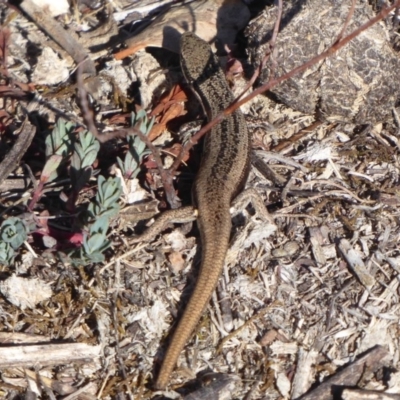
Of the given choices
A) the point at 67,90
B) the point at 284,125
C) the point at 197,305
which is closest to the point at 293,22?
the point at 284,125

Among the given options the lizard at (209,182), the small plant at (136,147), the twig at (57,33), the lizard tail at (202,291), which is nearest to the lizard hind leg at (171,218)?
the lizard at (209,182)

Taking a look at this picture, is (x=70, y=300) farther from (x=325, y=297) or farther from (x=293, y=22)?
(x=293, y=22)

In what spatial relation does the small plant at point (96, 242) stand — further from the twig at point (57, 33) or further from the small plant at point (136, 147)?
the twig at point (57, 33)

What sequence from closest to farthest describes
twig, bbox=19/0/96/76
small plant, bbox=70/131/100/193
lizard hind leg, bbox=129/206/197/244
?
small plant, bbox=70/131/100/193
lizard hind leg, bbox=129/206/197/244
twig, bbox=19/0/96/76

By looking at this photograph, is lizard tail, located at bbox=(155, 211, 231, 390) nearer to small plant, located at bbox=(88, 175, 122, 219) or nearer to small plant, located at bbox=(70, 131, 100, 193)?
small plant, located at bbox=(88, 175, 122, 219)

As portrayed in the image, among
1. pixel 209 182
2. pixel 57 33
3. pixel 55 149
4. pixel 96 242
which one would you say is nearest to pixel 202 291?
pixel 96 242

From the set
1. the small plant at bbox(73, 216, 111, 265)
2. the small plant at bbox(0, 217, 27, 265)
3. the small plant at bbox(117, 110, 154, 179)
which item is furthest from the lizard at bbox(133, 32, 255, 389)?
the small plant at bbox(0, 217, 27, 265)
